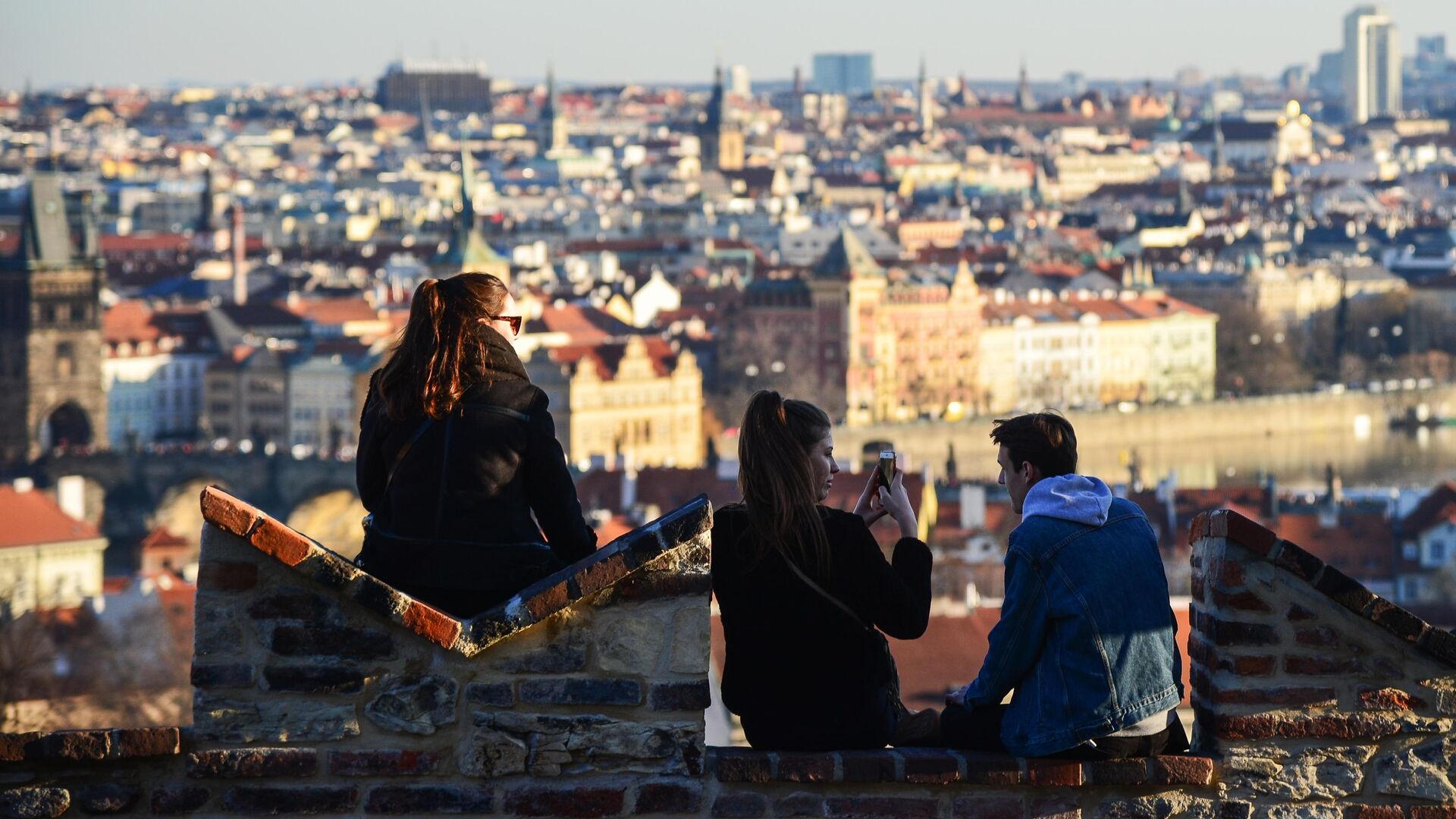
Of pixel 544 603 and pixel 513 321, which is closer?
pixel 544 603

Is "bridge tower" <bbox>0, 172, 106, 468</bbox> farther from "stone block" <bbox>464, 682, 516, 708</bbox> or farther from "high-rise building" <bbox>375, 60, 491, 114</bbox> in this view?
"high-rise building" <bbox>375, 60, 491, 114</bbox>

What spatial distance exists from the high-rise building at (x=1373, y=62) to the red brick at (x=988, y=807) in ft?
477

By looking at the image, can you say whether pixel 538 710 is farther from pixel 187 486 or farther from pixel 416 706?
pixel 187 486

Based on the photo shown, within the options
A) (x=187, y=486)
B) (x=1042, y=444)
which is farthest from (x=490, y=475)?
(x=187, y=486)

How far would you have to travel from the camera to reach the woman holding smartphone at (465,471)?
11.8 feet

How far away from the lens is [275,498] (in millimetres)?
40688

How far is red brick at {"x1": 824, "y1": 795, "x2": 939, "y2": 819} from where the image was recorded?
3479 mm

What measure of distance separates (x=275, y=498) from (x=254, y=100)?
108795 mm

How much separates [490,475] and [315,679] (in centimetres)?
33

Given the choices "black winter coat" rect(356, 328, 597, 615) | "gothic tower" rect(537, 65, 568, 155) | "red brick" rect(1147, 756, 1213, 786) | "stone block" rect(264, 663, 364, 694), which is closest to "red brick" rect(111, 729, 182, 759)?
"stone block" rect(264, 663, 364, 694)

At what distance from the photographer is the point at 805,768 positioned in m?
3.47

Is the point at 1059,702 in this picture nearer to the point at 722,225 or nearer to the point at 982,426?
the point at 982,426

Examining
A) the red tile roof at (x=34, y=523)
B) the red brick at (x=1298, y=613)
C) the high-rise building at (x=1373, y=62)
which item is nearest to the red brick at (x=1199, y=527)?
the red brick at (x=1298, y=613)

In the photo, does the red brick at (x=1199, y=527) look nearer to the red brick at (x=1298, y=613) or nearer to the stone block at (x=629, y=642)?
the red brick at (x=1298, y=613)
